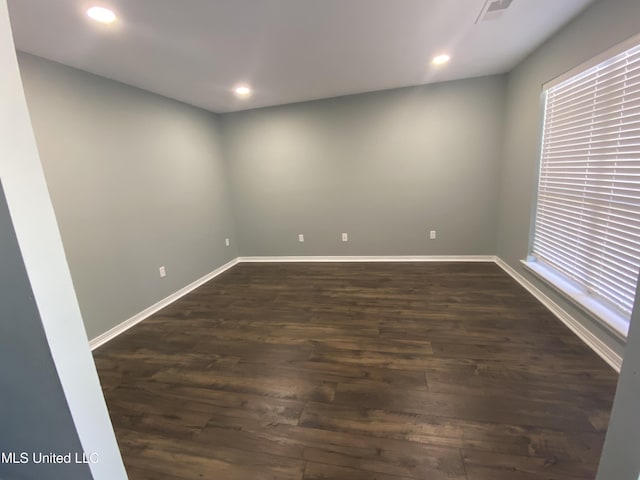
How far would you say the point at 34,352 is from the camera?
32.6 inches

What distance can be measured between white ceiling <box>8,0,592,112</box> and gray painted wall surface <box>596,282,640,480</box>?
2.08 meters

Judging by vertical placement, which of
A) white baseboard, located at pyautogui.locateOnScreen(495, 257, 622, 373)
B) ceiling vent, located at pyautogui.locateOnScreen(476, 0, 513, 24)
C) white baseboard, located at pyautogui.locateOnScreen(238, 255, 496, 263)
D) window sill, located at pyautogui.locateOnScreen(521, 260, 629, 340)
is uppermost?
ceiling vent, located at pyautogui.locateOnScreen(476, 0, 513, 24)

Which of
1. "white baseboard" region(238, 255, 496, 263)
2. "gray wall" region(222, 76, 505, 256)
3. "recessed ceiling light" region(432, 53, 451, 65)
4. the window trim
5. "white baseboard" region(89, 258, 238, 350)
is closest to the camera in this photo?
the window trim

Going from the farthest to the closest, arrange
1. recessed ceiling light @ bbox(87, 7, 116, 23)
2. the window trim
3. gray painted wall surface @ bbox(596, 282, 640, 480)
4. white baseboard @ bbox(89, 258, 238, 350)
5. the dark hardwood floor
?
white baseboard @ bbox(89, 258, 238, 350) < the window trim < recessed ceiling light @ bbox(87, 7, 116, 23) < the dark hardwood floor < gray painted wall surface @ bbox(596, 282, 640, 480)

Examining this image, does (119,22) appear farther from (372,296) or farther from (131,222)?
(372,296)

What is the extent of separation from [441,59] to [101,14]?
2772 millimetres

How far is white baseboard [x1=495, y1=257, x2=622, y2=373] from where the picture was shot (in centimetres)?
178

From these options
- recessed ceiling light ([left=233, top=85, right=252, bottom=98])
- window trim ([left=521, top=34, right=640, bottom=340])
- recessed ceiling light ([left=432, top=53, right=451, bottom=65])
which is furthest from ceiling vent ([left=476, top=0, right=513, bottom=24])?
recessed ceiling light ([left=233, top=85, right=252, bottom=98])

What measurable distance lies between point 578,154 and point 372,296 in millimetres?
2175

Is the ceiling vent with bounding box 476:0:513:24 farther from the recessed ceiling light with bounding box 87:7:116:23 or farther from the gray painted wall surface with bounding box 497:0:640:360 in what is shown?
the recessed ceiling light with bounding box 87:7:116:23

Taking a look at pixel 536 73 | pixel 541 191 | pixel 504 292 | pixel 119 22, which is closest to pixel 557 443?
pixel 504 292

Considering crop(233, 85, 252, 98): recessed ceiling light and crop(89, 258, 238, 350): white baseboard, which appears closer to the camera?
crop(89, 258, 238, 350): white baseboard

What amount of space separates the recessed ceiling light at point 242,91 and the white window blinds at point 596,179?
3076 millimetres

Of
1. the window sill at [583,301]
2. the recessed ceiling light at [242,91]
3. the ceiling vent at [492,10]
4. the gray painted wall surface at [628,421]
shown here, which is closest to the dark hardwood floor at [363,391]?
the window sill at [583,301]
